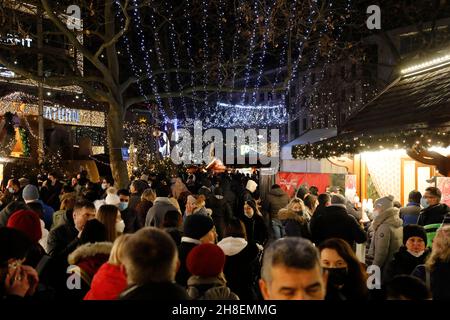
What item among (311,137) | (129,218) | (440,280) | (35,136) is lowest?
(440,280)

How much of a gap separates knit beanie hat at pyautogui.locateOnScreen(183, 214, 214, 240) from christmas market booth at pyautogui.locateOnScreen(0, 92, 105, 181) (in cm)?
1553

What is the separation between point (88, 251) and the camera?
397cm

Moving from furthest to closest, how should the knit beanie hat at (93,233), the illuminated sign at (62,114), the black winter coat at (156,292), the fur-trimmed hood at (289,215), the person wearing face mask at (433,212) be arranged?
the illuminated sign at (62,114) → the fur-trimmed hood at (289,215) → the person wearing face mask at (433,212) → the knit beanie hat at (93,233) → the black winter coat at (156,292)

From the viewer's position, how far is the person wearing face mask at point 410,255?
16.5 ft

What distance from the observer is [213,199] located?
32.0 ft

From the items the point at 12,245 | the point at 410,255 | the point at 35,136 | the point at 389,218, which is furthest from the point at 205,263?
the point at 35,136

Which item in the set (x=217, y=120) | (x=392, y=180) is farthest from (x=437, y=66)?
(x=217, y=120)

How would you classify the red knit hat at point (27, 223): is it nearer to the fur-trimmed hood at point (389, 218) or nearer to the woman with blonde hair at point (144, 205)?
the woman with blonde hair at point (144, 205)

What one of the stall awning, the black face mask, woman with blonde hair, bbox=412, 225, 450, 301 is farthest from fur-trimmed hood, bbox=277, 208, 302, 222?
the stall awning

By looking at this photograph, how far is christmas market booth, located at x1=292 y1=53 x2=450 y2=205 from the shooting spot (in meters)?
7.44

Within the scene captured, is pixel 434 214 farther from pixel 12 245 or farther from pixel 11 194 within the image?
pixel 11 194

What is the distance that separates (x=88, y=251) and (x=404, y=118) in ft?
23.0

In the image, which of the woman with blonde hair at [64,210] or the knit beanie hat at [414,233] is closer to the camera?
the knit beanie hat at [414,233]

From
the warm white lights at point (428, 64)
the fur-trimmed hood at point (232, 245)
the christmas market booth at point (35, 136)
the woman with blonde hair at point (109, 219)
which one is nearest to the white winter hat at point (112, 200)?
the woman with blonde hair at point (109, 219)
